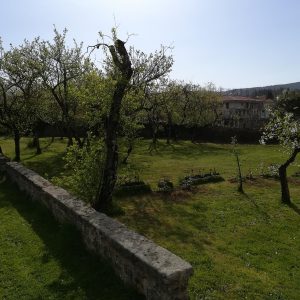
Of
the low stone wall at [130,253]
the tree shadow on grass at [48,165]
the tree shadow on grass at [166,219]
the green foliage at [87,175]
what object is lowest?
the tree shadow on grass at [166,219]

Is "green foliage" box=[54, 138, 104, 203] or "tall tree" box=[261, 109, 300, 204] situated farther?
"tall tree" box=[261, 109, 300, 204]

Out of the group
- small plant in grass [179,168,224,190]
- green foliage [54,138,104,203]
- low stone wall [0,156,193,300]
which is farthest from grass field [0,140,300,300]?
green foliage [54,138,104,203]

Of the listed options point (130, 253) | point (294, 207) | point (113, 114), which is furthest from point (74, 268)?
point (294, 207)

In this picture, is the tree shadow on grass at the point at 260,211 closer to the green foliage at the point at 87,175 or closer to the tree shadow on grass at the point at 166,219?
the tree shadow on grass at the point at 166,219

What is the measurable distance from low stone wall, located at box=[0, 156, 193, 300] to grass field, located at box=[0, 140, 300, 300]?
1759mm

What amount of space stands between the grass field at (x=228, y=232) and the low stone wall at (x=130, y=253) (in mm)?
1759

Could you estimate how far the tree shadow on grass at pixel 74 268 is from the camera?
31.6 ft

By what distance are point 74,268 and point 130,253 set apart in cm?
247

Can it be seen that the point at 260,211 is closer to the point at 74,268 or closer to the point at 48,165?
the point at 74,268

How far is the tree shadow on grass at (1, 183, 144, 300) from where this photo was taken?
380 inches

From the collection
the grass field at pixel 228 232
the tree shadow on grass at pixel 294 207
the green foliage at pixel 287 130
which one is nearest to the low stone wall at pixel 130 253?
the grass field at pixel 228 232

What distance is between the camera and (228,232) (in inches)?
614

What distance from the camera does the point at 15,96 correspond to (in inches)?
1236

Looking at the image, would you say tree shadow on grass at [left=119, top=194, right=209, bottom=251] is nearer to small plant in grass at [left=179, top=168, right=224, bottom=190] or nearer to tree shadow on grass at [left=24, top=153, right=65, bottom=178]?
small plant in grass at [left=179, top=168, right=224, bottom=190]
